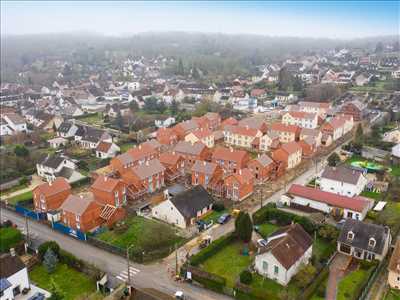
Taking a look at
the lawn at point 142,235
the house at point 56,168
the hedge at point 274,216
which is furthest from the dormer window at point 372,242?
the house at point 56,168

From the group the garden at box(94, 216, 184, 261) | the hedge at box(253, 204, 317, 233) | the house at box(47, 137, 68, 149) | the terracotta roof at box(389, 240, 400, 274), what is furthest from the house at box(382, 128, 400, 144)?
the house at box(47, 137, 68, 149)

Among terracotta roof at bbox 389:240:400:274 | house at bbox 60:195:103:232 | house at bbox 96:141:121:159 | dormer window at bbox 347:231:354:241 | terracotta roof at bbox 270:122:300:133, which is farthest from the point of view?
terracotta roof at bbox 270:122:300:133

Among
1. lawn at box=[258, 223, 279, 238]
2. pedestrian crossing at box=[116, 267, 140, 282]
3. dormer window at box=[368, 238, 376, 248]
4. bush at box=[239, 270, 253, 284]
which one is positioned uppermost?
dormer window at box=[368, 238, 376, 248]

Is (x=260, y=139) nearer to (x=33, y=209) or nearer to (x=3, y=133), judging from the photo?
(x=33, y=209)

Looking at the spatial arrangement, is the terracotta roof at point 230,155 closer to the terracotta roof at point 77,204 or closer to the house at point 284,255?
the terracotta roof at point 77,204

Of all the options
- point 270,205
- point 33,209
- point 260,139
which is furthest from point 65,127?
point 270,205

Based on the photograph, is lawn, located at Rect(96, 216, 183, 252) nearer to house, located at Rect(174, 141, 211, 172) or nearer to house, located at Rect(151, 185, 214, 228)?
house, located at Rect(151, 185, 214, 228)

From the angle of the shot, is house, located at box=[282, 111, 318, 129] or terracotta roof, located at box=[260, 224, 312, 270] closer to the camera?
terracotta roof, located at box=[260, 224, 312, 270]
